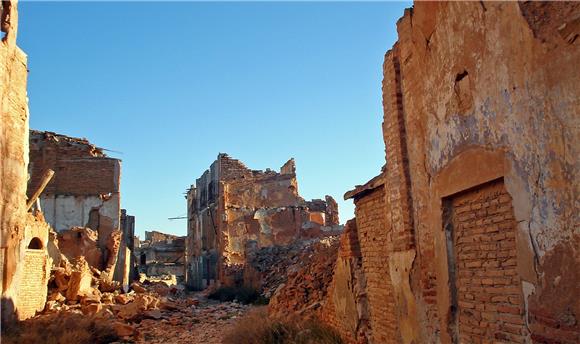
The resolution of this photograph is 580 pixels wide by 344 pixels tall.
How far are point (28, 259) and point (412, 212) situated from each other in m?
→ 11.0

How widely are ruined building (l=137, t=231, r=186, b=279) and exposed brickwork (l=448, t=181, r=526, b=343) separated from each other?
129ft

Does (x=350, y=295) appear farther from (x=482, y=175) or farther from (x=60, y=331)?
(x=60, y=331)

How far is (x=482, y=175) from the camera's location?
4.65 meters

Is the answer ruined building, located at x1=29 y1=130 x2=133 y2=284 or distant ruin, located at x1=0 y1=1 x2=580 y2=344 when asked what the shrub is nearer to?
ruined building, located at x1=29 y1=130 x2=133 y2=284

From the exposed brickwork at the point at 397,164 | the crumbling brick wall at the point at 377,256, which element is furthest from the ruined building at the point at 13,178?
the exposed brickwork at the point at 397,164

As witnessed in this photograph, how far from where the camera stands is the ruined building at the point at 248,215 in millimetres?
26969

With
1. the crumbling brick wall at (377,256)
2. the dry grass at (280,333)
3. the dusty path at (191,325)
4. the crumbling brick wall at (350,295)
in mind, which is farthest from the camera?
the dusty path at (191,325)

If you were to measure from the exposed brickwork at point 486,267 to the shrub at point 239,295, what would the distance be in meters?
13.7

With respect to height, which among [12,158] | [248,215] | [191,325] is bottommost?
[191,325]

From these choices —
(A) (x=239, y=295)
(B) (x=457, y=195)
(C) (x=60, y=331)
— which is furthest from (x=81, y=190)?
(B) (x=457, y=195)

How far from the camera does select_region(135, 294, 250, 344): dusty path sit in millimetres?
12375

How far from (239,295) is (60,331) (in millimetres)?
10136

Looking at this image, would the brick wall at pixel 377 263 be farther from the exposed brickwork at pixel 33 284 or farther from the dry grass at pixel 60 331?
the exposed brickwork at pixel 33 284

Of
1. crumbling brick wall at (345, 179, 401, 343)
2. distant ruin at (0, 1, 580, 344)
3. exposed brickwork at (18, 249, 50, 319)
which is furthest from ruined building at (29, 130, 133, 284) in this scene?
crumbling brick wall at (345, 179, 401, 343)
